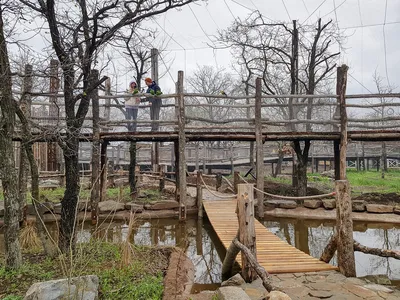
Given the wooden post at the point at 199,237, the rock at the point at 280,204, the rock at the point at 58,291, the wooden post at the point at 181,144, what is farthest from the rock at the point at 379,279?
the wooden post at the point at 181,144

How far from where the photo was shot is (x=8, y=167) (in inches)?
183

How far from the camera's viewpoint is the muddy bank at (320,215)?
9.52m

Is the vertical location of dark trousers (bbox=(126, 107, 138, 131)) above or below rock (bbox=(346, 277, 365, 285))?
above

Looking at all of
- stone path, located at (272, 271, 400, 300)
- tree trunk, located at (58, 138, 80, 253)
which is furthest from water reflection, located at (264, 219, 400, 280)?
tree trunk, located at (58, 138, 80, 253)

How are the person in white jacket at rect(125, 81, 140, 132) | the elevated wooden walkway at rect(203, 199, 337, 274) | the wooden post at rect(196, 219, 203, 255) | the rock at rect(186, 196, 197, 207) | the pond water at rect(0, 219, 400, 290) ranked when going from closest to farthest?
the elevated wooden walkway at rect(203, 199, 337, 274), the pond water at rect(0, 219, 400, 290), the wooden post at rect(196, 219, 203, 255), the person in white jacket at rect(125, 81, 140, 132), the rock at rect(186, 196, 197, 207)

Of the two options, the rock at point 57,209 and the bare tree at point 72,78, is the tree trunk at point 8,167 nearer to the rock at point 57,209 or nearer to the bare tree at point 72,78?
the bare tree at point 72,78

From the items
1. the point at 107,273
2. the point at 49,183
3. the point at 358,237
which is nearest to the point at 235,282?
the point at 107,273

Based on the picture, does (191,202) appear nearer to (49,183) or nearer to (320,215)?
(320,215)

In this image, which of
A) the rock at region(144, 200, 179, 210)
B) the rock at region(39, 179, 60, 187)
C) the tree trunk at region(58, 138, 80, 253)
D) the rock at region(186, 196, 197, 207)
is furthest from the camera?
the rock at region(39, 179, 60, 187)

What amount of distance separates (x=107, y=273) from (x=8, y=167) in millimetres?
2001

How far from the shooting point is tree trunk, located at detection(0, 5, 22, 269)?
4598 millimetres

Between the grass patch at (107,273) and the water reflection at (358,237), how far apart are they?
3409 mm

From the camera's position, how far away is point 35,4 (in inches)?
234

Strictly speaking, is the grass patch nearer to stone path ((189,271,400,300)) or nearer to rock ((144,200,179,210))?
stone path ((189,271,400,300))
